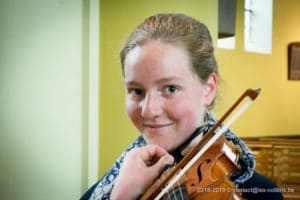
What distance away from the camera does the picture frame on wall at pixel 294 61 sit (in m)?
0.65

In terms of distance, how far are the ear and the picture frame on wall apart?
0.16 meters

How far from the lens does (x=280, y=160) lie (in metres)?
0.60

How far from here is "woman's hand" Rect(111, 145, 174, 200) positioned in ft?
1.72

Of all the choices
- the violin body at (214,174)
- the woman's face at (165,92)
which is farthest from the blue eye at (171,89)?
the violin body at (214,174)

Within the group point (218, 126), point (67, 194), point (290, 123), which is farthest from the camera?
point (67, 194)

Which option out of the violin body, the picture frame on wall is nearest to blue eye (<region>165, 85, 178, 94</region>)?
the violin body

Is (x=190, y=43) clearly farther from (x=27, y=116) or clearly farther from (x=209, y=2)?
(x=27, y=116)

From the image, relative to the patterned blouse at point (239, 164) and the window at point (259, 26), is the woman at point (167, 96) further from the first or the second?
the window at point (259, 26)

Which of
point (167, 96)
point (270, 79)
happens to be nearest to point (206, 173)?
point (167, 96)

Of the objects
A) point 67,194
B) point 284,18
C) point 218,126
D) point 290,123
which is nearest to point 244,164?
point 218,126

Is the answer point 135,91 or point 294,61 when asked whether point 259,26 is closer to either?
Answer: point 294,61

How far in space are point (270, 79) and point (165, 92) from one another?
0.73ft

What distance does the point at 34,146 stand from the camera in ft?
2.38

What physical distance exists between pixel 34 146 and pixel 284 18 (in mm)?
525
